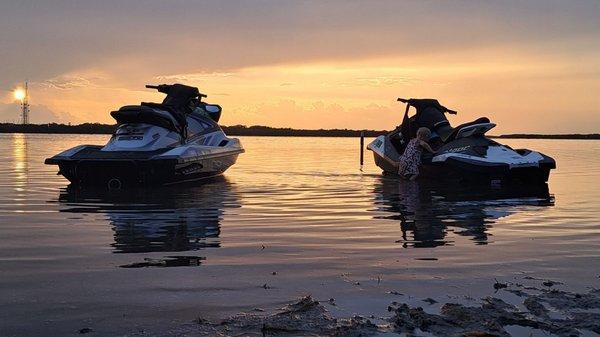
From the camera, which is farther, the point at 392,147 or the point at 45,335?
the point at 392,147

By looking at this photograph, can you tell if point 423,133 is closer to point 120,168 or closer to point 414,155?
point 414,155

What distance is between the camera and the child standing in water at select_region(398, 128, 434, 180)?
18891 millimetres

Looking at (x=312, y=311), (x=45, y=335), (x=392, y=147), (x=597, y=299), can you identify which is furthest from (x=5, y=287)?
(x=392, y=147)

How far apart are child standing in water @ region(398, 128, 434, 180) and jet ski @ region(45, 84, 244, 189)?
5.47 metres

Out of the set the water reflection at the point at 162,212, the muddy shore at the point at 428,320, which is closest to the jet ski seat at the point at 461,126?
the water reflection at the point at 162,212

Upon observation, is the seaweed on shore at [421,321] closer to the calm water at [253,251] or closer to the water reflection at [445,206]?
the calm water at [253,251]

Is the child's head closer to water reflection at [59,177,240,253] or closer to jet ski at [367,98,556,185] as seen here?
jet ski at [367,98,556,185]

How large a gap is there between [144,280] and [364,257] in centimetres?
240

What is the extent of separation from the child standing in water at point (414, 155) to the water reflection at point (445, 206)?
359 mm

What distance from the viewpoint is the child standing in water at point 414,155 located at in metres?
18.9

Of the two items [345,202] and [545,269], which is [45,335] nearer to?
[545,269]

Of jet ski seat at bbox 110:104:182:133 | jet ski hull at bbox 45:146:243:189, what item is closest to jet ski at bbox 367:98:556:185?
jet ski hull at bbox 45:146:243:189

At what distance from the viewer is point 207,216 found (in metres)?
10.5

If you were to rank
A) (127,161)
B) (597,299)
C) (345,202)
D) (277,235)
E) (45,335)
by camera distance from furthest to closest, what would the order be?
(127,161) < (345,202) < (277,235) < (597,299) < (45,335)
